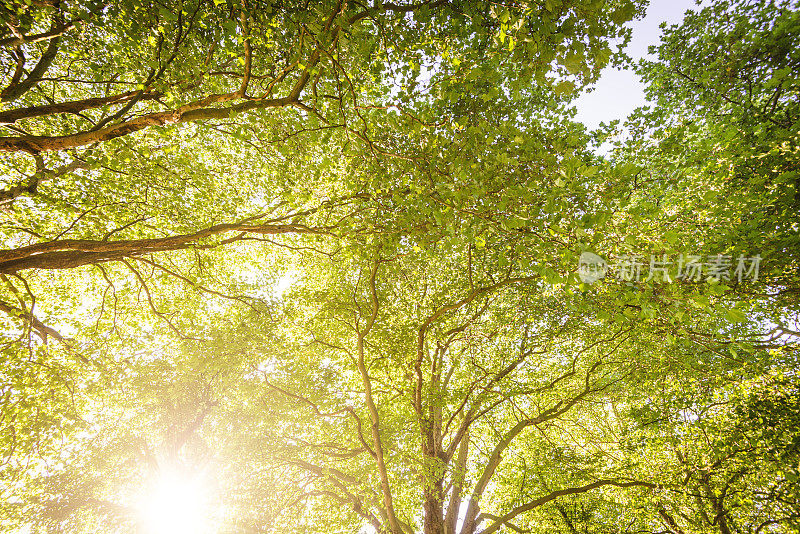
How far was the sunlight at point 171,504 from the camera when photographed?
14.7 meters

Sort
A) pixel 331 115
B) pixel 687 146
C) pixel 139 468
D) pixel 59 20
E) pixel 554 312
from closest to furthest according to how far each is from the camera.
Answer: pixel 59 20
pixel 331 115
pixel 687 146
pixel 554 312
pixel 139 468

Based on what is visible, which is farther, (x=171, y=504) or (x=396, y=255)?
(x=171, y=504)

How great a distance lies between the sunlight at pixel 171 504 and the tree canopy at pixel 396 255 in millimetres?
2358

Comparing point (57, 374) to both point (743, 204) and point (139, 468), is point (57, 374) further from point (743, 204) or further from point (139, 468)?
point (743, 204)

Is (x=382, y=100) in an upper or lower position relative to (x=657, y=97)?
lower

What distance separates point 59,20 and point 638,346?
15.5 meters

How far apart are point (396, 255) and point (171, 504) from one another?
790 inches

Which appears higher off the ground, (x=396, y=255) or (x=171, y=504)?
(x=396, y=255)

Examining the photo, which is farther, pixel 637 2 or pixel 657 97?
pixel 657 97

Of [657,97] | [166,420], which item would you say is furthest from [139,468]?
[657,97]

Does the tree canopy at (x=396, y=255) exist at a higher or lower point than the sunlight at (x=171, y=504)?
higher

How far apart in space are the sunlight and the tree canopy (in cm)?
236

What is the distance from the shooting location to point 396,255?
302 inches

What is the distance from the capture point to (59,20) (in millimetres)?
5531
